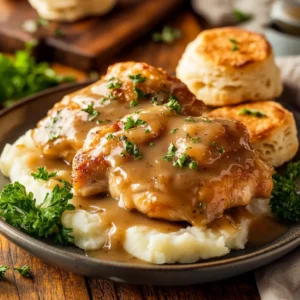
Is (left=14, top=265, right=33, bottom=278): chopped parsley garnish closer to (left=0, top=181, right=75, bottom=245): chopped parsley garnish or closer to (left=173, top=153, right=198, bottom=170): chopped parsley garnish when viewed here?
(left=0, top=181, right=75, bottom=245): chopped parsley garnish

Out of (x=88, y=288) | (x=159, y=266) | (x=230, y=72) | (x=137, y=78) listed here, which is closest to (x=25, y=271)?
(x=88, y=288)

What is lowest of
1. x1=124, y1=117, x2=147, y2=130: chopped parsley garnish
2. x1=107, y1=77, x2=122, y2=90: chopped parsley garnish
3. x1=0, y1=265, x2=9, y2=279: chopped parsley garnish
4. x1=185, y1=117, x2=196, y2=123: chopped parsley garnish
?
x1=0, y1=265, x2=9, y2=279: chopped parsley garnish

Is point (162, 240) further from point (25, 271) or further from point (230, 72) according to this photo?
point (230, 72)

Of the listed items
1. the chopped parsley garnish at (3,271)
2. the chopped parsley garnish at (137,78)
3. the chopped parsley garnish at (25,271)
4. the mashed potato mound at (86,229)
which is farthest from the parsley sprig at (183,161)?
the chopped parsley garnish at (3,271)

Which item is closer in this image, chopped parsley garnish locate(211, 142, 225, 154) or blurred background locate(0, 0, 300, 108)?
chopped parsley garnish locate(211, 142, 225, 154)

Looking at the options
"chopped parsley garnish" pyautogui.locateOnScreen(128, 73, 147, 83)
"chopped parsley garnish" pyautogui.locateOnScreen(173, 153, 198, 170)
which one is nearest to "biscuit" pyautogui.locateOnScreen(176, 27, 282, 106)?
"chopped parsley garnish" pyautogui.locateOnScreen(128, 73, 147, 83)

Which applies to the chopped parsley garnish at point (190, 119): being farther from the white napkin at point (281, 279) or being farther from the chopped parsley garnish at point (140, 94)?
the white napkin at point (281, 279)

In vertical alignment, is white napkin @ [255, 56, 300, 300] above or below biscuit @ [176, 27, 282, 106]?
below
